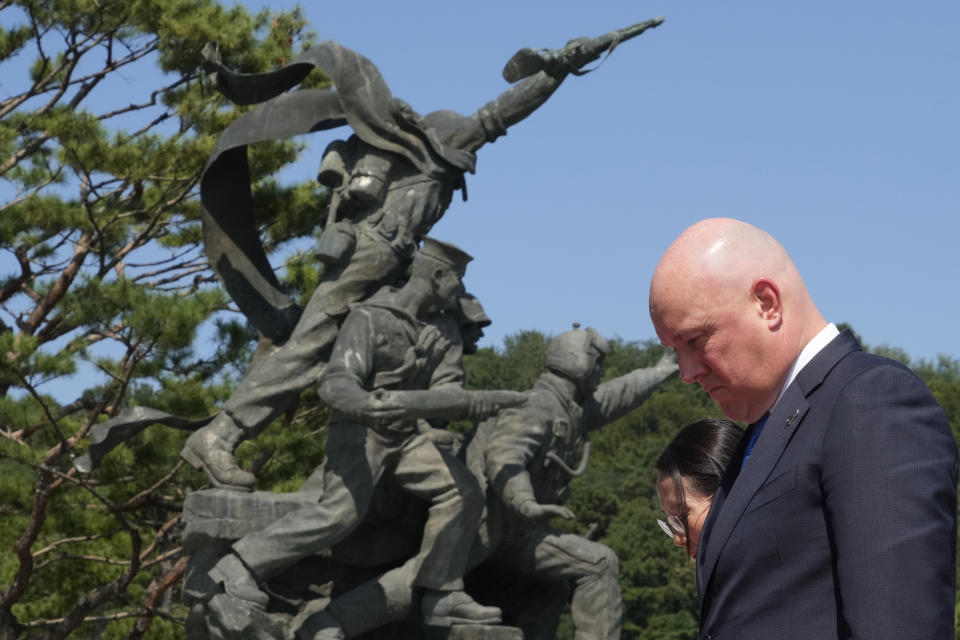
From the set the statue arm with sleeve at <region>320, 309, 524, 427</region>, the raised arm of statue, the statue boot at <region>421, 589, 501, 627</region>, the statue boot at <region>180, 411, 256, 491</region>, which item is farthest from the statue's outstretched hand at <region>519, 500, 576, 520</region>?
the raised arm of statue

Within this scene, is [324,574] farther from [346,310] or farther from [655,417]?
[655,417]

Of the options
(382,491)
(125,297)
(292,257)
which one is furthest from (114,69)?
(382,491)

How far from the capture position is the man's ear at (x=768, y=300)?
6.60 feet

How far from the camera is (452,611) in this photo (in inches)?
303

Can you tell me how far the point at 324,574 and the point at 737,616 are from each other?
617 cm

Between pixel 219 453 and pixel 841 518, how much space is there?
6.21m

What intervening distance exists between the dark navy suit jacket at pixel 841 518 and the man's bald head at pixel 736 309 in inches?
1.8

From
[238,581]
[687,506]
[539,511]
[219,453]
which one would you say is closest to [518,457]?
[539,511]

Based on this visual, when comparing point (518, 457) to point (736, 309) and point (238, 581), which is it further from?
point (736, 309)

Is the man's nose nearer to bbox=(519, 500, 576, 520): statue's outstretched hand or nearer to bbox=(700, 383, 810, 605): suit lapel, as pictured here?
bbox=(700, 383, 810, 605): suit lapel

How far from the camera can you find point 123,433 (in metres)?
8.12

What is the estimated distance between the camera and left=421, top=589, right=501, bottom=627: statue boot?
7691 mm

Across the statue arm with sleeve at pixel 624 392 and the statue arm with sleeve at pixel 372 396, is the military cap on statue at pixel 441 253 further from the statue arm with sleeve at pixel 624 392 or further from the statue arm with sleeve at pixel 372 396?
Answer: the statue arm with sleeve at pixel 624 392

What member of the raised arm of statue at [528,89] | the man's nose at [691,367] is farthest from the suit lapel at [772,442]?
the raised arm of statue at [528,89]
